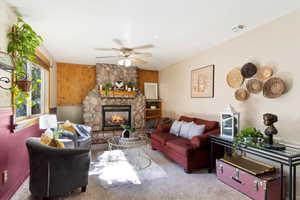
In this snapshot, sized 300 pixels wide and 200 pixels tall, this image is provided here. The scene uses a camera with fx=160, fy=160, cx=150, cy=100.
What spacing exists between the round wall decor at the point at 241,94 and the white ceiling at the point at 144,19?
1075 millimetres

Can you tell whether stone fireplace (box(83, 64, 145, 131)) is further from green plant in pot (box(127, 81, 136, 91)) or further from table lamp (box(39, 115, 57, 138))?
table lamp (box(39, 115, 57, 138))

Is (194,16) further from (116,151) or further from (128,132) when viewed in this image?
(116,151)

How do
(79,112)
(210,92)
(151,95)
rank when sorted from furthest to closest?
1. (151,95)
2. (79,112)
3. (210,92)

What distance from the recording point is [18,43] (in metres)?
2.21

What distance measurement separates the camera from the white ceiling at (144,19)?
A: 2.08 metres

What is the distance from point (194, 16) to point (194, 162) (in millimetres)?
2484

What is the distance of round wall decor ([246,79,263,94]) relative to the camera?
2.68 meters

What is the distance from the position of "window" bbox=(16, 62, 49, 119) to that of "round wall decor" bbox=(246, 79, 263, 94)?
4.08 meters

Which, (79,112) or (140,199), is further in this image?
(79,112)

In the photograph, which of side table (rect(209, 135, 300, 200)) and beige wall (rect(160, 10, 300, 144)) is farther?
beige wall (rect(160, 10, 300, 144))

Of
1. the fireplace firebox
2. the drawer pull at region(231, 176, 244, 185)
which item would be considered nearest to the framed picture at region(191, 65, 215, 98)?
the drawer pull at region(231, 176, 244, 185)

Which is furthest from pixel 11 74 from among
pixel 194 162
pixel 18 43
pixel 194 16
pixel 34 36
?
pixel 194 162

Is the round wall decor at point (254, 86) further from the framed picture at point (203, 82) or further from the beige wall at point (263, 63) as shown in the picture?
the framed picture at point (203, 82)

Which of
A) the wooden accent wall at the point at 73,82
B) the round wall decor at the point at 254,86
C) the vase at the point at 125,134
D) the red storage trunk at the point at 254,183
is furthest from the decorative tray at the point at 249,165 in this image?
the wooden accent wall at the point at 73,82
